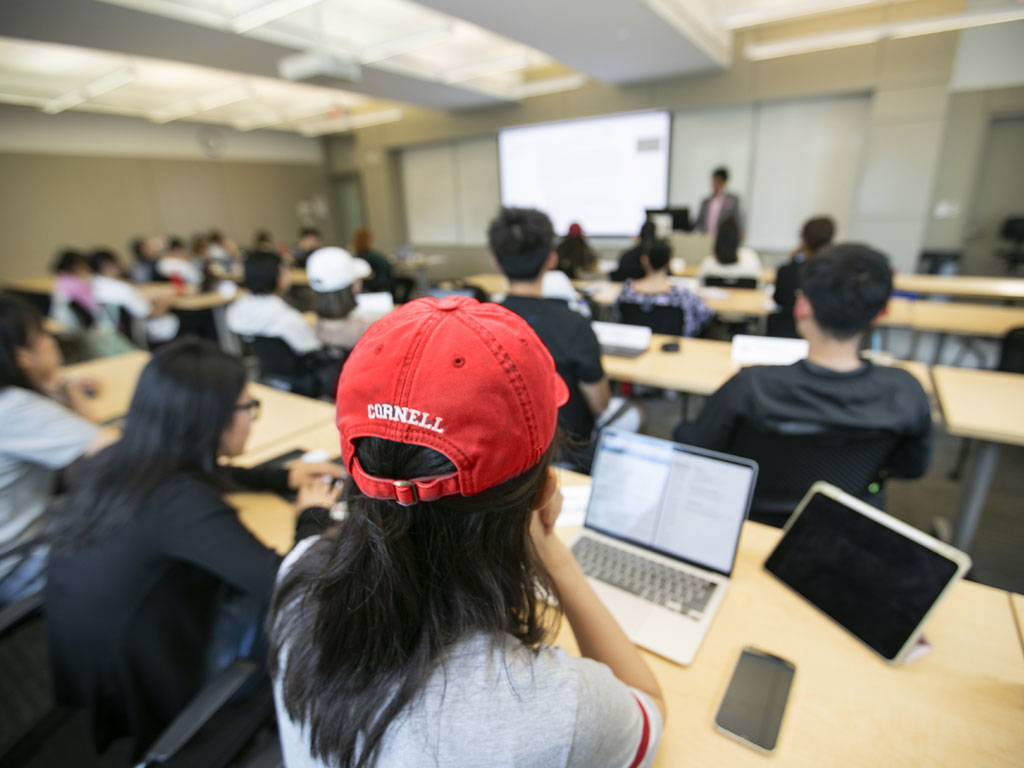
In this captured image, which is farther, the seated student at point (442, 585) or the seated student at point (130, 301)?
the seated student at point (130, 301)

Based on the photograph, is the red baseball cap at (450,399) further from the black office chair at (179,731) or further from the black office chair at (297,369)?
the black office chair at (297,369)

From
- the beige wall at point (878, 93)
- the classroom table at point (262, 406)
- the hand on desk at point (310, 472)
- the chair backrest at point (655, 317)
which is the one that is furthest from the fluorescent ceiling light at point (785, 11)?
the hand on desk at point (310, 472)

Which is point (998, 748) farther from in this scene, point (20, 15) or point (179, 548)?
point (20, 15)

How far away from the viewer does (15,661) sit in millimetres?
1812

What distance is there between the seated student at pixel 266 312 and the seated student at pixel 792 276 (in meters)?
2.90

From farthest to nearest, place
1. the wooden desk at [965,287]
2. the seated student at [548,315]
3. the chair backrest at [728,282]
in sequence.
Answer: the chair backrest at [728,282] < the wooden desk at [965,287] < the seated student at [548,315]

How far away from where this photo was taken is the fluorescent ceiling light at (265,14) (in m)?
3.58

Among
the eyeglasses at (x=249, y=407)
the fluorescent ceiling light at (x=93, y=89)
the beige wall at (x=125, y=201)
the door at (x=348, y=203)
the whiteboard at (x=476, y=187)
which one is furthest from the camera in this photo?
the door at (x=348, y=203)

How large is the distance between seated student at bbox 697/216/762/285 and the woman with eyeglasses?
3922 mm

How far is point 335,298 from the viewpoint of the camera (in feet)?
9.02

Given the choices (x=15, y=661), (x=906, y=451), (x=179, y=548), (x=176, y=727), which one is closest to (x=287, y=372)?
(x=15, y=661)

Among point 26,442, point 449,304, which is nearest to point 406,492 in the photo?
point 449,304

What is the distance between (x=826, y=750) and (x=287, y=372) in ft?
9.52

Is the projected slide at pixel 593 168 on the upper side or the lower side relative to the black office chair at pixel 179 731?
upper
